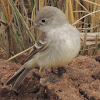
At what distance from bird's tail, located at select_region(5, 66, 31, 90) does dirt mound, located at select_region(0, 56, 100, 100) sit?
0.17 feet

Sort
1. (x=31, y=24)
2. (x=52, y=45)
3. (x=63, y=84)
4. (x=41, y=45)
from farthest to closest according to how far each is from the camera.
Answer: (x=31, y=24)
(x=41, y=45)
(x=52, y=45)
(x=63, y=84)

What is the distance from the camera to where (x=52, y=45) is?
314cm

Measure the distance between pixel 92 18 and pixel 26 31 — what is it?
3.69 feet

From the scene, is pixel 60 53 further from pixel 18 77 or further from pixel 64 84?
pixel 18 77

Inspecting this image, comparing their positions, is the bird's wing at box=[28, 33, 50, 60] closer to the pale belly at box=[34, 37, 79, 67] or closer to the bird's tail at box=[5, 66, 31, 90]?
the pale belly at box=[34, 37, 79, 67]

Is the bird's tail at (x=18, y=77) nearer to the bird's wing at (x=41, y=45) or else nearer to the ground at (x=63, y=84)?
the ground at (x=63, y=84)

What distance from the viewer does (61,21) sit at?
3.37m

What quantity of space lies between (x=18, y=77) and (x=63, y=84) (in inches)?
22.7

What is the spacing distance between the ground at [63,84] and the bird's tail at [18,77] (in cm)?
5

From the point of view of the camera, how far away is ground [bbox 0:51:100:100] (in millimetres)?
2867

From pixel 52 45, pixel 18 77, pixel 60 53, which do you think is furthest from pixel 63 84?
pixel 18 77

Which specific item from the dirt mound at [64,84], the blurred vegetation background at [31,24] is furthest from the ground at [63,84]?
the blurred vegetation background at [31,24]

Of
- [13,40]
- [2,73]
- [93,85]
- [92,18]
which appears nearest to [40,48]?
[2,73]

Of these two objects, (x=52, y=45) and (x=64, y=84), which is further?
(x=52, y=45)
